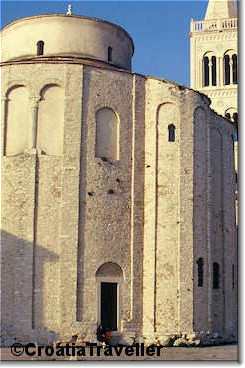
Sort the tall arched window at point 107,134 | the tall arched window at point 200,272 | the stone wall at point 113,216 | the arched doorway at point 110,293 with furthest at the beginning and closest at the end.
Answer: the tall arched window at point 200,272
the tall arched window at point 107,134
the arched doorway at point 110,293
the stone wall at point 113,216

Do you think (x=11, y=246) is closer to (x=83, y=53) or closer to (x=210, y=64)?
(x=83, y=53)

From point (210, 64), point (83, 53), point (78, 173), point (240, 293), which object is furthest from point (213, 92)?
point (240, 293)

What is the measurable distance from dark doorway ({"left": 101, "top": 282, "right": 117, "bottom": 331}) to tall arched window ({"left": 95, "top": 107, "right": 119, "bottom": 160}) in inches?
147

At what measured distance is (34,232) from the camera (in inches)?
777

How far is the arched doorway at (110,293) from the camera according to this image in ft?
66.2

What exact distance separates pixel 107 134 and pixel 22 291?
5.17m

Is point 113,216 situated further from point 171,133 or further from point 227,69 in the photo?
point 227,69

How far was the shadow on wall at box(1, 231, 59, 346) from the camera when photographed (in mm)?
19203

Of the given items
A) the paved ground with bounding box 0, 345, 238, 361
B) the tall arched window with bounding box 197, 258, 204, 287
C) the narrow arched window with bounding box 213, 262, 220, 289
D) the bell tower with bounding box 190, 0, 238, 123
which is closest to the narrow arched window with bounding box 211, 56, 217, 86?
the bell tower with bounding box 190, 0, 238, 123

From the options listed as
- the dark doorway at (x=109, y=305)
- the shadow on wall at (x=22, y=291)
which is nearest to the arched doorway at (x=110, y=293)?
the dark doorway at (x=109, y=305)

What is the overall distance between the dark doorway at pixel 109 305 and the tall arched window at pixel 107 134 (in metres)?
3.74

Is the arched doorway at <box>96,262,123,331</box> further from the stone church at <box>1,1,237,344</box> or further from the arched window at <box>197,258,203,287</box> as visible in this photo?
the arched window at <box>197,258,203,287</box>

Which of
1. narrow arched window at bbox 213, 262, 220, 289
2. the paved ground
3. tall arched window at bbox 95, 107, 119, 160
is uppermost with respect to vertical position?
tall arched window at bbox 95, 107, 119, 160
